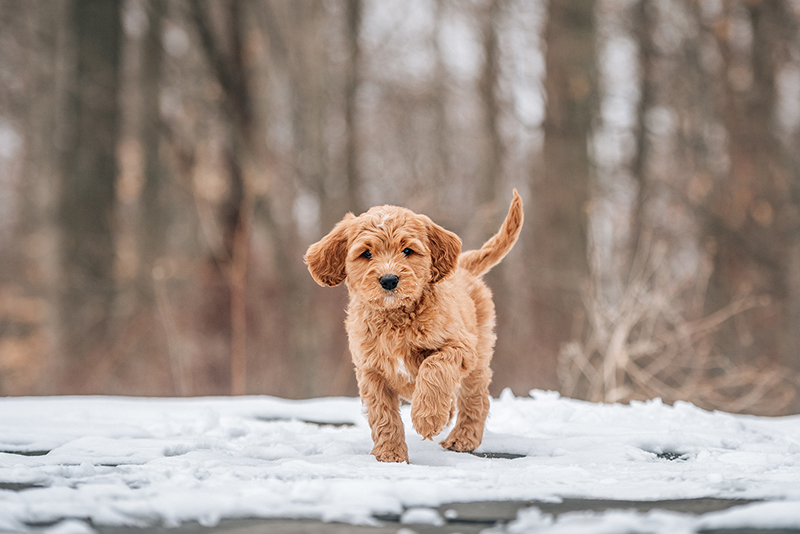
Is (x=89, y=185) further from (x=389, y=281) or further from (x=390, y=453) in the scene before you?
(x=390, y=453)

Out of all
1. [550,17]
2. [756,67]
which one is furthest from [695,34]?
[550,17]

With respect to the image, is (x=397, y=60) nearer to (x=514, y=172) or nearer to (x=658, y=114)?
(x=514, y=172)

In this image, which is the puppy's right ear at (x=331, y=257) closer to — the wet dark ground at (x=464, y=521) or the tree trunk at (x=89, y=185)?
the wet dark ground at (x=464, y=521)

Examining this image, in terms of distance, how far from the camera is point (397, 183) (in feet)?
46.5

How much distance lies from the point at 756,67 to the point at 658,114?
11.1ft

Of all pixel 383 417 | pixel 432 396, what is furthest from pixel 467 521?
pixel 383 417

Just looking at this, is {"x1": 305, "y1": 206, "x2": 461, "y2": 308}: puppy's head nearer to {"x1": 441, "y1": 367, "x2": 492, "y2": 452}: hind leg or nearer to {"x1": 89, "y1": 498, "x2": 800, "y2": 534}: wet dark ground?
{"x1": 441, "y1": 367, "x2": 492, "y2": 452}: hind leg

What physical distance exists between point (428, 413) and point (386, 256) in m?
0.78

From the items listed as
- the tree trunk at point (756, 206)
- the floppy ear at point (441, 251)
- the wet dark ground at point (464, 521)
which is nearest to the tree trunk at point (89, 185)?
the floppy ear at point (441, 251)

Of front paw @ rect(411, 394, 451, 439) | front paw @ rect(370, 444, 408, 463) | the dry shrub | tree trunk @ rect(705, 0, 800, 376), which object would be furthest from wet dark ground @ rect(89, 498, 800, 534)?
tree trunk @ rect(705, 0, 800, 376)

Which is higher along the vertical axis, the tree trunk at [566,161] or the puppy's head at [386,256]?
the tree trunk at [566,161]

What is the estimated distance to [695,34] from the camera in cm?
1355

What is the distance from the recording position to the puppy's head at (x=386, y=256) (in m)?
3.20

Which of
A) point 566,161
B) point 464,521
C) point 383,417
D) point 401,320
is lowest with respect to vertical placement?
point 464,521
